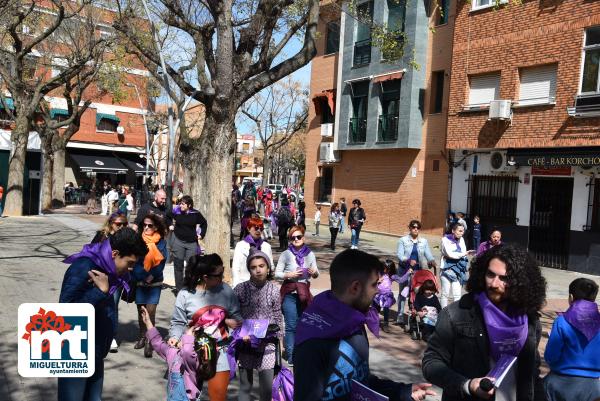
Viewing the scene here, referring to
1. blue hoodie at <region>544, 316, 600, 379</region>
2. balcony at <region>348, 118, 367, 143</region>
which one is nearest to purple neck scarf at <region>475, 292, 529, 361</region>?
blue hoodie at <region>544, 316, 600, 379</region>

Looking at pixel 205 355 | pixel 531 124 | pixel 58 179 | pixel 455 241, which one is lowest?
pixel 205 355

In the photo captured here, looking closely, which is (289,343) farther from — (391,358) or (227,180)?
(227,180)

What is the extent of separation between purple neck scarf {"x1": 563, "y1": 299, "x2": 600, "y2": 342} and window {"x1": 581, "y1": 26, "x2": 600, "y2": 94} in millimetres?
13621

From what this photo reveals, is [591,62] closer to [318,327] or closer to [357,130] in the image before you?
[357,130]

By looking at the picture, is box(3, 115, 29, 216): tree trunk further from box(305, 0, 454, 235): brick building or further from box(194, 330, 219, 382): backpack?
box(194, 330, 219, 382): backpack

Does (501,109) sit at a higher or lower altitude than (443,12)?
lower

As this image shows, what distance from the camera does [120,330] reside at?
25.5 feet

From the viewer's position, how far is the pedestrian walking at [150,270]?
642 cm

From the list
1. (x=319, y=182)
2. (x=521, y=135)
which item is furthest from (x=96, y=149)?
(x=521, y=135)

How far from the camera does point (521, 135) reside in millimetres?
17812

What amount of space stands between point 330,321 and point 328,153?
84.9 feet

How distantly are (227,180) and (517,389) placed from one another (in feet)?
27.8

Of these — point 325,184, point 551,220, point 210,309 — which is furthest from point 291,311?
point 325,184

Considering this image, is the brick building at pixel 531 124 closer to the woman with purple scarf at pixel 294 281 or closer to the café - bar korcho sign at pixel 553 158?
the café - bar korcho sign at pixel 553 158
